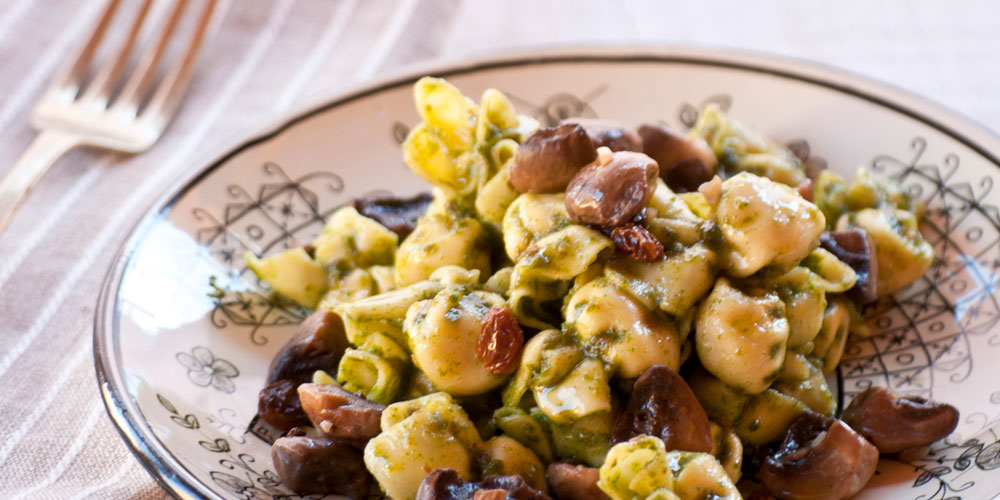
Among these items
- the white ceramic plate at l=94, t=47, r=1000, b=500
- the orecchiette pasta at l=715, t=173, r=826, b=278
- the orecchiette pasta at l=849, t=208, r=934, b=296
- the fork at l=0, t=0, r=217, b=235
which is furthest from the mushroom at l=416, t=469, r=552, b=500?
the fork at l=0, t=0, r=217, b=235

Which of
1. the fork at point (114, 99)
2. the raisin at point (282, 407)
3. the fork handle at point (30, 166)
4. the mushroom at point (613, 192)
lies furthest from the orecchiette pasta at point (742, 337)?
the fork at point (114, 99)

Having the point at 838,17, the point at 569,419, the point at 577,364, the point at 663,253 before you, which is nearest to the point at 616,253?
the point at 663,253

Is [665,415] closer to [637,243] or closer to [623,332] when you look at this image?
[623,332]

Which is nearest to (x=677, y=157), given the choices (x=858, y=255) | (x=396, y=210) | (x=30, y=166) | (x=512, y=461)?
(x=858, y=255)

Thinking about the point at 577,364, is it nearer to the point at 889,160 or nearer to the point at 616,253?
the point at 616,253

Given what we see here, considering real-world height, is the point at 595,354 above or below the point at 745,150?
below

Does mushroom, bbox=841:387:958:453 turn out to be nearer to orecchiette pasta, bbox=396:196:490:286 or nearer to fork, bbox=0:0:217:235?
orecchiette pasta, bbox=396:196:490:286

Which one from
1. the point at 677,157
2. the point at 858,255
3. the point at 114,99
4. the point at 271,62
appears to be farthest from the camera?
the point at 271,62
